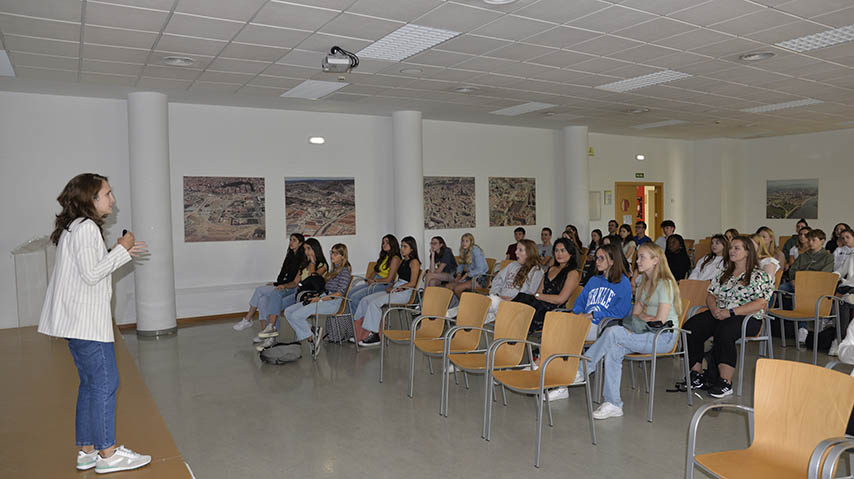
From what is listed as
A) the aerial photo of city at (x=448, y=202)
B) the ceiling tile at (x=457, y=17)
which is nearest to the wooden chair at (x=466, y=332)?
the ceiling tile at (x=457, y=17)

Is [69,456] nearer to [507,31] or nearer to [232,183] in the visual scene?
[507,31]

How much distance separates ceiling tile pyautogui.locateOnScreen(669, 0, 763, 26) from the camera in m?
4.88

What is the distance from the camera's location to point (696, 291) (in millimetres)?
5754

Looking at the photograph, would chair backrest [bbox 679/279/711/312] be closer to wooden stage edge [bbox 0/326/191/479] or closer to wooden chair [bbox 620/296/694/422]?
wooden chair [bbox 620/296/694/422]

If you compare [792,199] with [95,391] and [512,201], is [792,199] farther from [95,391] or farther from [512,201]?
[95,391]

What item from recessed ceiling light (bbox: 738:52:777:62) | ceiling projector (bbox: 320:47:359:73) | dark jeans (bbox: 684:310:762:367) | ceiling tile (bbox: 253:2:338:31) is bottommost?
dark jeans (bbox: 684:310:762:367)

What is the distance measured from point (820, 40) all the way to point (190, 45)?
20.3 ft

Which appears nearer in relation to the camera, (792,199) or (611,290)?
(611,290)

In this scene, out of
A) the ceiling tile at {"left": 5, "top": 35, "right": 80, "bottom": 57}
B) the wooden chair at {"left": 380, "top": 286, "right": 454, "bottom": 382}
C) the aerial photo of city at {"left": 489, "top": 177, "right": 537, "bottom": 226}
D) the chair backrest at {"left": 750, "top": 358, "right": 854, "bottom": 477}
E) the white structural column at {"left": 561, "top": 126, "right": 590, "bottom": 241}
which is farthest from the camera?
the white structural column at {"left": 561, "top": 126, "right": 590, "bottom": 241}

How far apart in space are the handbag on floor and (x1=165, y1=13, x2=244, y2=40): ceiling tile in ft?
11.0

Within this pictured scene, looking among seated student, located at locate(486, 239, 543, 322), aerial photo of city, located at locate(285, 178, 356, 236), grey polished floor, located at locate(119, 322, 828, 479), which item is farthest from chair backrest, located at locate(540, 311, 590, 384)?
aerial photo of city, located at locate(285, 178, 356, 236)

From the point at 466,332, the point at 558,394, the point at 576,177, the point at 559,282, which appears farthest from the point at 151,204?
the point at 576,177

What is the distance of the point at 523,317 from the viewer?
4352 mm

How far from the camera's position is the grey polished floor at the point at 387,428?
147 inches
